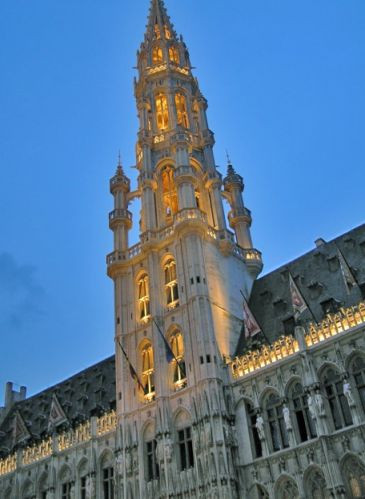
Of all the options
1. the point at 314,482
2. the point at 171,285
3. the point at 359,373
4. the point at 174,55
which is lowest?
the point at 314,482

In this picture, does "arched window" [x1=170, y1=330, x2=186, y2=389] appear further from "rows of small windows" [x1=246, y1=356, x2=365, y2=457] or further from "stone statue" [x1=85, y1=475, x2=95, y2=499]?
"stone statue" [x1=85, y1=475, x2=95, y2=499]

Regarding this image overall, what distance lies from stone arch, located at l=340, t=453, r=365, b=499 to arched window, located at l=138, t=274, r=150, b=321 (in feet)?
69.2

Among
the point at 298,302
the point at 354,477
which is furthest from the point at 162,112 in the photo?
the point at 354,477

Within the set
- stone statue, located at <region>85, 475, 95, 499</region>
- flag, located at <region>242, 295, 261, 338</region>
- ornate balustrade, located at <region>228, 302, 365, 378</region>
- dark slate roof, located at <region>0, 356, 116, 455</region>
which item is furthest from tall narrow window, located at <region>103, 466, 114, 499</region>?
flag, located at <region>242, 295, 261, 338</region>

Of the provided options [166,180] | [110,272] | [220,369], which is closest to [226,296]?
[220,369]

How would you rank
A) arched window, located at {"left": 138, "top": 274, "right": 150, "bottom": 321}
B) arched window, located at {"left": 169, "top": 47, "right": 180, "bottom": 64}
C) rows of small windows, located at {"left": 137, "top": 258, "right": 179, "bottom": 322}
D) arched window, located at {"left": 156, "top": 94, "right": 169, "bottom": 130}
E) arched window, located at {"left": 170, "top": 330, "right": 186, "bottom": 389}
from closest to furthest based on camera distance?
arched window, located at {"left": 170, "top": 330, "right": 186, "bottom": 389}, rows of small windows, located at {"left": 137, "top": 258, "right": 179, "bottom": 322}, arched window, located at {"left": 138, "top": 274, "right": 150, "bottom": 321}, arched window, located at {"left": 156, "top": 94, "right": 169, "bottom": 130}, arched window, located at {"left": 169, "top": 47, "right": 180, "bottom": 64}

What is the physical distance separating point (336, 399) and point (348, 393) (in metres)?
1.32

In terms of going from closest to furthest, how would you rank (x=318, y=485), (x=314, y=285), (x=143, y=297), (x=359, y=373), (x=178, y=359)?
1. (x=318, y=485)
2. (x=359, y=373)
3. (x=314, y=285)
4. (x=178, y=359)
5. (x=143, y=297)

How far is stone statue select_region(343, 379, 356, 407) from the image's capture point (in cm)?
3750

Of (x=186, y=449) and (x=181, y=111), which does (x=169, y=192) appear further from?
(x=186, y=449)

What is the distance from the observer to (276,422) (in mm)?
41312

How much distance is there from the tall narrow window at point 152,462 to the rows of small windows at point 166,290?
413 inches

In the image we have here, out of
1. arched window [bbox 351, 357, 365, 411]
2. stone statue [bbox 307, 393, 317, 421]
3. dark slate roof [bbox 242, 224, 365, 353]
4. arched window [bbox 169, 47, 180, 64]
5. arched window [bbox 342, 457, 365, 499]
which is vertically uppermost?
arched window [bbox 169, 47, 180, 64]

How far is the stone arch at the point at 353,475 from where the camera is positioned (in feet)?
117
